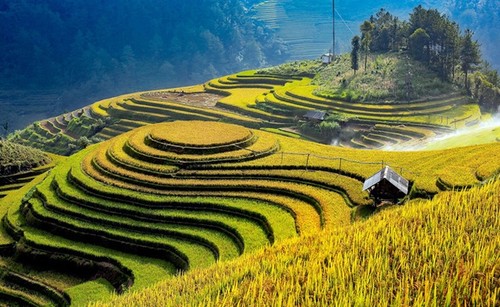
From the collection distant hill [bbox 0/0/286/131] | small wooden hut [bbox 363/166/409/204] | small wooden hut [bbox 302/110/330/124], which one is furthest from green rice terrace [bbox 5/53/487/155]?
distant hill [bbox 0/0/286/131]

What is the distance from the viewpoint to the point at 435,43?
55531 mm

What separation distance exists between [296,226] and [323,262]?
30.2 ft

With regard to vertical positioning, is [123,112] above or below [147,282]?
above

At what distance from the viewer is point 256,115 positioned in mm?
52969

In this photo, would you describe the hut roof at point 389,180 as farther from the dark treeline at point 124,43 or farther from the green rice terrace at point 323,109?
the dark treeline at point 124,43

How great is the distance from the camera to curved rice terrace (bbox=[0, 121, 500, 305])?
18359 millimetres

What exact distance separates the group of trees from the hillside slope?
46442mm

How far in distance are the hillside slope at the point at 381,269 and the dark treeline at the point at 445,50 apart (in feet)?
152

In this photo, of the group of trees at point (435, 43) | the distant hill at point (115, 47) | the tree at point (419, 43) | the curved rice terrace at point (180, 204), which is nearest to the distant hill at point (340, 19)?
the distant hill at point (115, 47)

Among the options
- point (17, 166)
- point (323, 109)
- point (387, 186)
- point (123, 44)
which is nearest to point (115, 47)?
point (123, 44)

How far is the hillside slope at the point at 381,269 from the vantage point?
667 cm

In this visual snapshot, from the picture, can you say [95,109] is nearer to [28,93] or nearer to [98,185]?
[98,185]

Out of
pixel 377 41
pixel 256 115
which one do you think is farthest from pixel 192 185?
pixel 377 41

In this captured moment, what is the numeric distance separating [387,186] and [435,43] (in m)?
44.9
